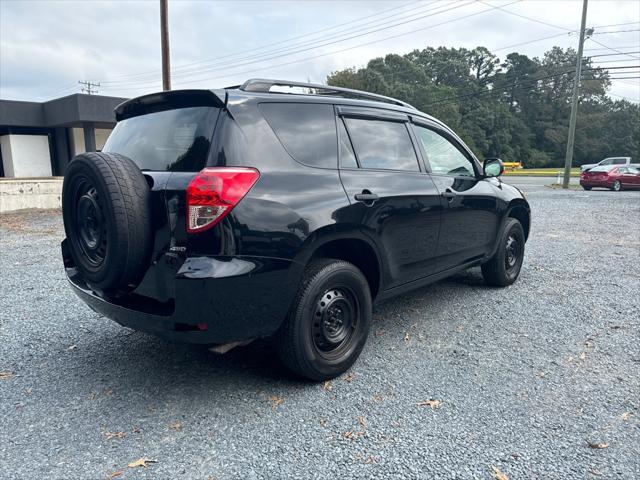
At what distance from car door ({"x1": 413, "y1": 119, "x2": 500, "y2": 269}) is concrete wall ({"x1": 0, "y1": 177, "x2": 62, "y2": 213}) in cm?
1321

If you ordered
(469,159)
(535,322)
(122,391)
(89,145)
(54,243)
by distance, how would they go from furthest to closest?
1. (89,145)
2. (54,243)
3. (469,159)
4. (535,322)
5. (122,391)

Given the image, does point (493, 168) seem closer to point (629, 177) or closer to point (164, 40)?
point (164, 40)

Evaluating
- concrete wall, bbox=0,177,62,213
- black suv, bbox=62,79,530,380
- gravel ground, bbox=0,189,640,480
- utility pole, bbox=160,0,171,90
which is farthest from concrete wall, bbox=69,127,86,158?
black suv, bbox=62,79,530,380

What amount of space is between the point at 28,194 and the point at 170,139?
13242 mm

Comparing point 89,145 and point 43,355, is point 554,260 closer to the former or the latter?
point 43,355

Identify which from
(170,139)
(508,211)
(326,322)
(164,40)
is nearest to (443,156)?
(508,211)

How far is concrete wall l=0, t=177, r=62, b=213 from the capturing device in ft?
42.6

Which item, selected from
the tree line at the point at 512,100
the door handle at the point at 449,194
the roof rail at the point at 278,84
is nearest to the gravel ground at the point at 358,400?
the door handle at the point at 449,194

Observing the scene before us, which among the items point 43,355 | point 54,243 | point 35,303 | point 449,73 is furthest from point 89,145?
point 449,73

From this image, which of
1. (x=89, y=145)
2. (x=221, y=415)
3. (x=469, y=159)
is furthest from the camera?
(x=89, y=145)

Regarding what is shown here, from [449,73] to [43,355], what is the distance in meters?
80.6

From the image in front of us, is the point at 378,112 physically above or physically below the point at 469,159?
above

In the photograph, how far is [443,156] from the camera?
423cm

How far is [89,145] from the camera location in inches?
848
